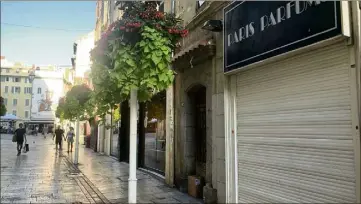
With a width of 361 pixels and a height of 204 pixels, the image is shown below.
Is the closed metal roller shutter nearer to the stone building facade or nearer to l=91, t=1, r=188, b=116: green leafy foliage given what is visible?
the stone building facade

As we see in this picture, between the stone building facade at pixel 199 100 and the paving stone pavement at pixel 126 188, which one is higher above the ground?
the stone building facade at pixel 199 100

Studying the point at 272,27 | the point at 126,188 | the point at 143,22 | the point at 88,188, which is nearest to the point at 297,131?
the point at 272,27

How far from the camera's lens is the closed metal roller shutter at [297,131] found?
4340 mm

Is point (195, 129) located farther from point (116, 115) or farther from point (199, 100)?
point (116, 115)

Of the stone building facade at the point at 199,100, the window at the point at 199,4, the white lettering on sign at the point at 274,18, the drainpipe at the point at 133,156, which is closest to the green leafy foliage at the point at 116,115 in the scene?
the stone building facade at the point at 199,100

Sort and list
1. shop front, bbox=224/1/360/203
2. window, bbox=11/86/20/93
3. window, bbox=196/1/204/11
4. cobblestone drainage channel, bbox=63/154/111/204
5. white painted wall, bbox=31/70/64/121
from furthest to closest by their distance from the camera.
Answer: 1. window, bbox=11/86/20/93
2. white painted wall, bbox=31/70/64/121
3. window, bbox=196/1/204/11
4. cobblestone drainage channel, bbox=63/154/111/204
5. shop front, bbox=224/1/360/203

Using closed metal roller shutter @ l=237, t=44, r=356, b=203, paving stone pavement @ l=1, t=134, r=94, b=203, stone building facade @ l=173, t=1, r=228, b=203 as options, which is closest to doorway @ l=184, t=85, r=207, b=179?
stone building facade @ l=173, t=1, r=228, b=203

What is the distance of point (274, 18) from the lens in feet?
17.5

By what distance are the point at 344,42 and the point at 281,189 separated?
8.60ft

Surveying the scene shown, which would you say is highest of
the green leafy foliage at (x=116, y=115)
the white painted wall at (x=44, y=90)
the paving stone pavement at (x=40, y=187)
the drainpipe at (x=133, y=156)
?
the white painted wall at (x=44, y=90)

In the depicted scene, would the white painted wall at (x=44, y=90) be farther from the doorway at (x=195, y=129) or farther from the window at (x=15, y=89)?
the doorway at (x=195, y=129)

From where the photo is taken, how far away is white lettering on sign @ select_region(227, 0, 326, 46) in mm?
4715

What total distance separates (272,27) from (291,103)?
1326 millimetres

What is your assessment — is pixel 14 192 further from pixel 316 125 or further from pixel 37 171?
pixel 316 125
